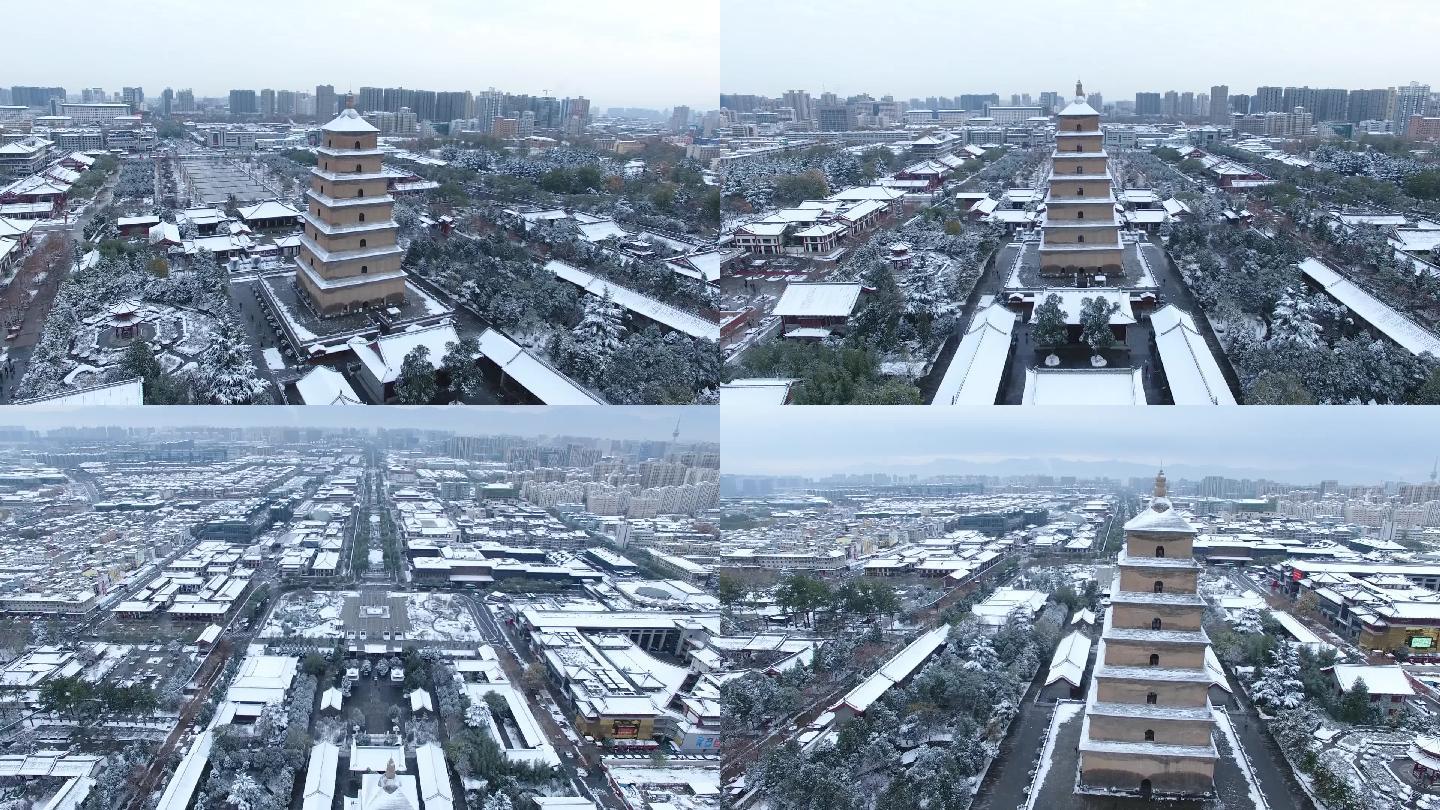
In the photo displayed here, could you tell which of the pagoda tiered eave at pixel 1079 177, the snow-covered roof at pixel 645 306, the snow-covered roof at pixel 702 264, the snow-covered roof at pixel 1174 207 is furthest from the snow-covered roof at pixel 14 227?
the snow-covered roof at pixel 1174 207

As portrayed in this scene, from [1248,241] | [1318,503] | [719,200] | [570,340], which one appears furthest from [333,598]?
[1248,241]

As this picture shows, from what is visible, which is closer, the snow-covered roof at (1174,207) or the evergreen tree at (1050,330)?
the evergreen tree at (1050,330)

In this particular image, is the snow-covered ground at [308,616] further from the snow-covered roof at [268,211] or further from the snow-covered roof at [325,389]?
the snow-covered roof at [268,211]

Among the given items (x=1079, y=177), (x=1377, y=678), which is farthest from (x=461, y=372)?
(x=1377, y=678)

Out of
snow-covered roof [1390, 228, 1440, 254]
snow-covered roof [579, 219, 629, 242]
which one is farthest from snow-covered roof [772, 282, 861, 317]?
snow-covered roof [1390, 228, 1440, 254]

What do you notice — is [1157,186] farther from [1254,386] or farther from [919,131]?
[1254,386]

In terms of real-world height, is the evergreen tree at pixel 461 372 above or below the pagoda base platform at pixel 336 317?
below
